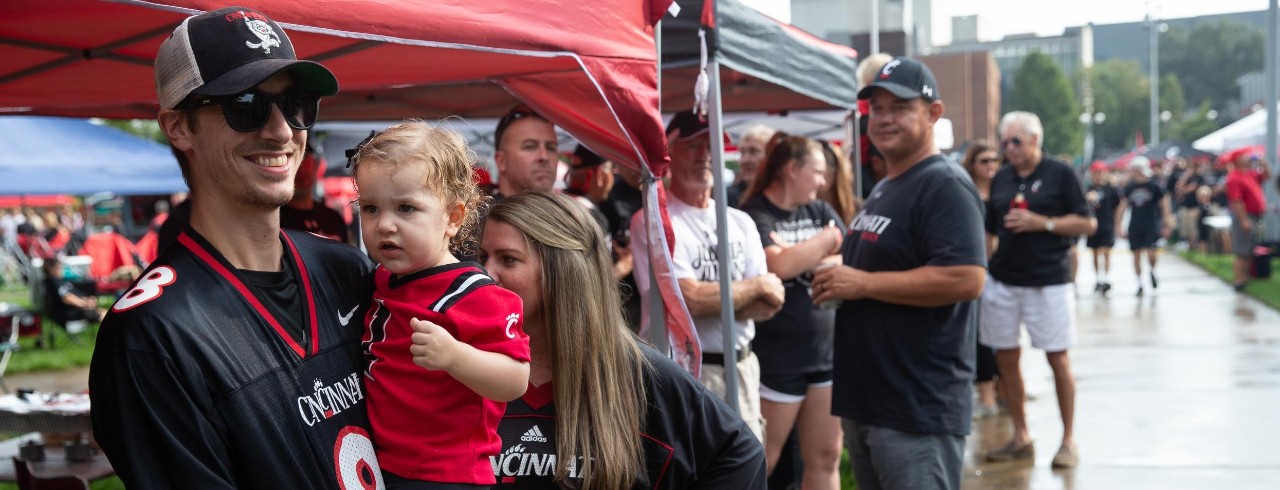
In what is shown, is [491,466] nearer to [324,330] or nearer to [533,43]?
[324,330]

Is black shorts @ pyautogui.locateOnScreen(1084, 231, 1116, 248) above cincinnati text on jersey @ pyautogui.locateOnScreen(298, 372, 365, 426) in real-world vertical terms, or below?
below

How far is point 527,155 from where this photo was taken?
4051 mm

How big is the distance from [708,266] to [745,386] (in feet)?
1.68

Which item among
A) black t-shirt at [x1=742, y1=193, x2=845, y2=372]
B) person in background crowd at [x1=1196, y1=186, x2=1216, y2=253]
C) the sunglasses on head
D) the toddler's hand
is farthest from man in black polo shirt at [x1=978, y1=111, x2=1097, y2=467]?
person in background crowd at [x1=1196, y1=186, x2=1216, y2=253]

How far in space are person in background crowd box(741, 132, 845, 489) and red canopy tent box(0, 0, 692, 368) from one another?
3.31 ft

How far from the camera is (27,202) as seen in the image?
44.3 meters

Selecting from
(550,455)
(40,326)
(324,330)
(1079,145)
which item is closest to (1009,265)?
(550,455)

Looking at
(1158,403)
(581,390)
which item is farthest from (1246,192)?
(581,390)

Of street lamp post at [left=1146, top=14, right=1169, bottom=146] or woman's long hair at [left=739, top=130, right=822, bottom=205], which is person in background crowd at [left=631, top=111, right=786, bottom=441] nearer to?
woman's long hair at [left=739, top=130, right=822, bottom=205]

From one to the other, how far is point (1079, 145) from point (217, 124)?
102 m

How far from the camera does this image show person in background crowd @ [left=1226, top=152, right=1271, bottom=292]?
50.5ft

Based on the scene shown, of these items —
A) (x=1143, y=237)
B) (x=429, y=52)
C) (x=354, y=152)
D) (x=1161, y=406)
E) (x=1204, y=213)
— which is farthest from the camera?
(x=1204, y=213)

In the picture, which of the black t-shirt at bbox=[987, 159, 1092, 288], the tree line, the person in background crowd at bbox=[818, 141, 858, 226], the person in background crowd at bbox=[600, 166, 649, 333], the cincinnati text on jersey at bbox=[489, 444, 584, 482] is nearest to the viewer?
the cincinnati text on jersey at bbox=[489, 444, 584, 482]

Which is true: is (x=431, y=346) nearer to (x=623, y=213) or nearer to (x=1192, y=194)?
(x=623, y=213)
